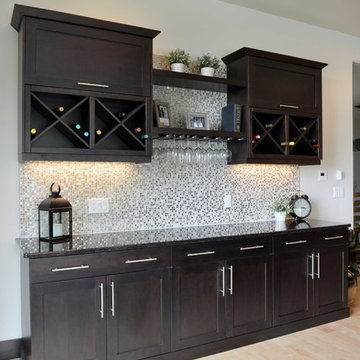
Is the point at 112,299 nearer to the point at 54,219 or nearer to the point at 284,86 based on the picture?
the point at 54,219

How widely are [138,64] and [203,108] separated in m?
0.87

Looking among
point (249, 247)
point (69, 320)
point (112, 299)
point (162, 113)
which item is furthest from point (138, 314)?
point (162, 113)

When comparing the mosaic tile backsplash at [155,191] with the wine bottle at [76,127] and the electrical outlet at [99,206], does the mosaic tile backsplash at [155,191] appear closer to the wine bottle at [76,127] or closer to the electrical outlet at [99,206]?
the electrical outlet at [99,206]

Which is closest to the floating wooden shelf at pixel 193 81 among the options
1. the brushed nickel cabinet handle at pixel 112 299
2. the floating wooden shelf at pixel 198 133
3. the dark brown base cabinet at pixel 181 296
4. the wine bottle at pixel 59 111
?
the floating wooden shelf at pixel 198 133

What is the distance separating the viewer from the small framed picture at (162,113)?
3.02 metres

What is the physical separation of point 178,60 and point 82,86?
0.92 meters

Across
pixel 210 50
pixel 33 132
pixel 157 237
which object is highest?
pixel 210 50

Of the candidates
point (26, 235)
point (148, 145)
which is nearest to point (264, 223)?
point (148, 145)

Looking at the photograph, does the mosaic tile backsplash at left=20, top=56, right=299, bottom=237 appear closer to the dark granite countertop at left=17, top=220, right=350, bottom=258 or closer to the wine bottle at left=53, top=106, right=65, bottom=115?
the dark granite countertop at left=17, top=220, right=350, bottom=258

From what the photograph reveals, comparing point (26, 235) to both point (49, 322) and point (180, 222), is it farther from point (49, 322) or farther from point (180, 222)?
point (180, 222)

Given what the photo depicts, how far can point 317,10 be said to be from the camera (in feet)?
12.5

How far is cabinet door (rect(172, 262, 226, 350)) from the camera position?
2.70 meters

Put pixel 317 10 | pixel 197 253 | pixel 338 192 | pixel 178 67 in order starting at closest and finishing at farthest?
pixel 197 253, pixel 178 67, pixel 317 10, pixel 338 192

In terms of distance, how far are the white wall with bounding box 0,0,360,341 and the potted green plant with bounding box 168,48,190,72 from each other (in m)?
0.19
